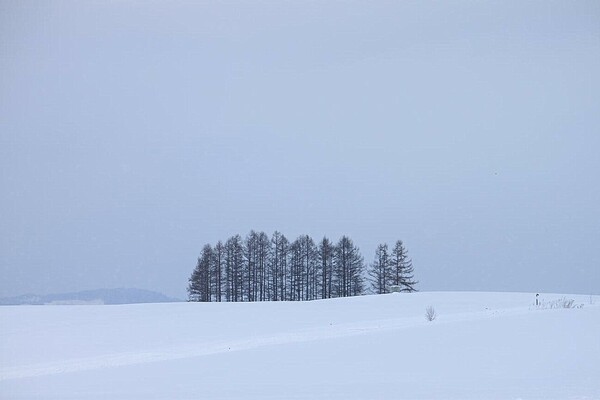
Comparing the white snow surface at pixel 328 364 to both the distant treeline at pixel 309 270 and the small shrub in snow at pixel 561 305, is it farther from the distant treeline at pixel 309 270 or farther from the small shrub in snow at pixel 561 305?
the distant treeline at pixel 309 270

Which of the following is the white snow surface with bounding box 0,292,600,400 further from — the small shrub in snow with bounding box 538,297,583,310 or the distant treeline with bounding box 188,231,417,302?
the distant treeline with bounding box 188,231,417,302

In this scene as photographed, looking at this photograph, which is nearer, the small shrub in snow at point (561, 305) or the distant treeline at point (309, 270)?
the small shrub in snow at point (561, 305)

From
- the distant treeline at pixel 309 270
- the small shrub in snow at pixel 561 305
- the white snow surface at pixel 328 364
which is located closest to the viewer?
the white snow surface at pixel 328 364

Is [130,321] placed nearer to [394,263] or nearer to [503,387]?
[503,387]

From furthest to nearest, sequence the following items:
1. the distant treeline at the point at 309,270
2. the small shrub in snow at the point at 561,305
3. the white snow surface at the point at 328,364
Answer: the distant treeline at the point at 309,270
the small shrub in snow at the point at 561,305
the white snow surface at the point at 328,364

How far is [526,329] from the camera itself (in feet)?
50.4

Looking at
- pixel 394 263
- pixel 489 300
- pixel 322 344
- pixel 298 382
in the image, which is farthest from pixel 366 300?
pixel 298 382

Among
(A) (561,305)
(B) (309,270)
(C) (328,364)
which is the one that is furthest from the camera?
(B) (309,270)

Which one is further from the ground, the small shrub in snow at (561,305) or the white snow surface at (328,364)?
the small shrub in snow at (561,305)

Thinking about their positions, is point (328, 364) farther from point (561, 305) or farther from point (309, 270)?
point (309, 270)

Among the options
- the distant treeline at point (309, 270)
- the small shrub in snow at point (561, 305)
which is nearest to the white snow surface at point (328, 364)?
the small shrub in snow at point (561, 305)

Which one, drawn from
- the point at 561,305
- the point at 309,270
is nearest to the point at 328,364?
the point at 561,305

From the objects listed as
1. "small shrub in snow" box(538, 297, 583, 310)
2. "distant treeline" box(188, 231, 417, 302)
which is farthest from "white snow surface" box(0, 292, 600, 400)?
"distant treeline" box(188, 231, 417, 302)

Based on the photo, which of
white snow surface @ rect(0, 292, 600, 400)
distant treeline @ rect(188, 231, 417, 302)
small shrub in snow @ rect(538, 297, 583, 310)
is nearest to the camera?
white snow surface @ rect(0, 292, 600, 400)
